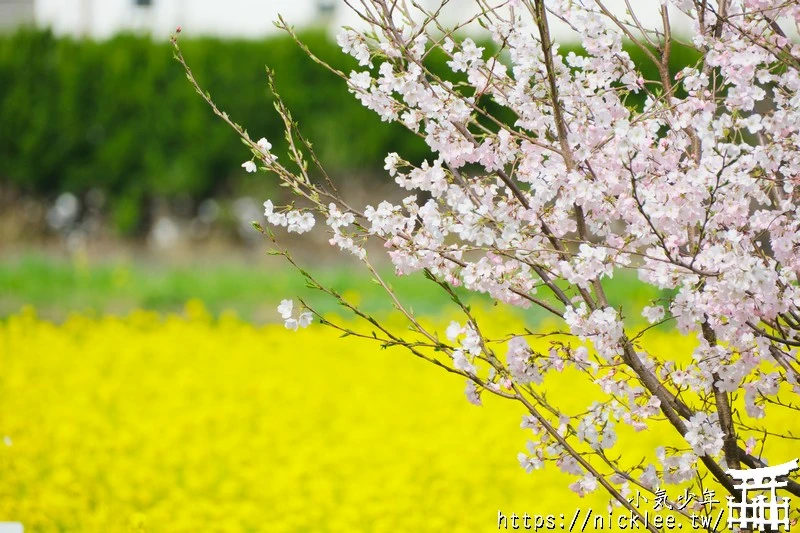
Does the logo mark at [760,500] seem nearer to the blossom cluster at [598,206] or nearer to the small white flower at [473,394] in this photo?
the blossom cluster at [598,206]

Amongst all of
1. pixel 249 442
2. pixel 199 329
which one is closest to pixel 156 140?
pixel 199 329

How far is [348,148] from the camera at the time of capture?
1154cm

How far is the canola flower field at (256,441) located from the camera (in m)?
3.93

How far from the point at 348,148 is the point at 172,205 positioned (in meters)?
2.49

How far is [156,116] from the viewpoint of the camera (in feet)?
38.8

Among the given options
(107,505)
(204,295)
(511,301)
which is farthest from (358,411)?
(204,295)

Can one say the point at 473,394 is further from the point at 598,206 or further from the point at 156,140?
the point at 156,140

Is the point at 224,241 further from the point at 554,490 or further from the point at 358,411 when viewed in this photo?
the point at 554,490

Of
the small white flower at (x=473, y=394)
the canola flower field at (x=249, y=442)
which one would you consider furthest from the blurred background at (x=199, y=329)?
the small white flower at (x=473, y=394)

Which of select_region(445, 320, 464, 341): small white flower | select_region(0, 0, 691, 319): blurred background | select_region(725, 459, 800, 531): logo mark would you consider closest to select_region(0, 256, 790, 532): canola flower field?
select_region(725, 459, 800, 531): logo mark

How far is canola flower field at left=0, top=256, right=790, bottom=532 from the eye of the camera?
393cm

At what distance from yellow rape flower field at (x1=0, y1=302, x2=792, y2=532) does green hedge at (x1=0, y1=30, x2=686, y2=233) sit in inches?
203

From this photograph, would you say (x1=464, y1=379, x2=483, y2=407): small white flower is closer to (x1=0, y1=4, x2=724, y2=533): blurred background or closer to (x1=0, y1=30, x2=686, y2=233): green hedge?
(x1=0, y1=4, x2=724, y2=533): blurred background

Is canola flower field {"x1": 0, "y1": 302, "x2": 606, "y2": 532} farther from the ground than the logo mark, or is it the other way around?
canola flower field {"x1": 0, "y1": 302, "x2": 606, "y2": 532}
